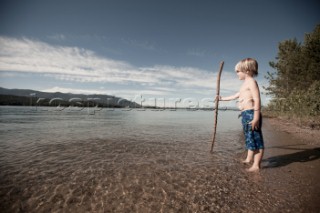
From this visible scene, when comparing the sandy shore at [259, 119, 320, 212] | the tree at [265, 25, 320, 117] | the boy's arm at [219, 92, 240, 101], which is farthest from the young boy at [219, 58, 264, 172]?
the tree at [265, 25, 320, 117]

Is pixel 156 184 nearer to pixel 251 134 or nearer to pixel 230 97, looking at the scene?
pixel 251 134

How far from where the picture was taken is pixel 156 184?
4.41 meters

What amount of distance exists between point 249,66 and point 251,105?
3.68 ft

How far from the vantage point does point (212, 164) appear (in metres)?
6.02

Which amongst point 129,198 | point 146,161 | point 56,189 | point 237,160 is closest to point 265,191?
point 237,160

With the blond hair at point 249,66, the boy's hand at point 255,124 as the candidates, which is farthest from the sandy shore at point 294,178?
the blond hair at point 249,66

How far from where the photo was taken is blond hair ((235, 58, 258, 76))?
499cm

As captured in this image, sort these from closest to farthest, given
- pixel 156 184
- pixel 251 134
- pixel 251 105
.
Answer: pixel 156 184
pixel 251 105
pixel 251 134

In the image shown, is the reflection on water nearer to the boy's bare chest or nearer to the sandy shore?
the sandy shore

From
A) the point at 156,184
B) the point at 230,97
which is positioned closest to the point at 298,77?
the point at 230,97

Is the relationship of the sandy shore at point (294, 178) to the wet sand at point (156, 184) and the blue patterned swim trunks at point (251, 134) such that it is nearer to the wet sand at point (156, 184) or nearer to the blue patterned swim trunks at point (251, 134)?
the wet sand at point (156, 184)

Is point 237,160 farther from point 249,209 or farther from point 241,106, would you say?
point 249,209

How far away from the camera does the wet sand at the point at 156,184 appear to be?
3.44 m

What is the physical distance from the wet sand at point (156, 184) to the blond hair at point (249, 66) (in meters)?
2.96
